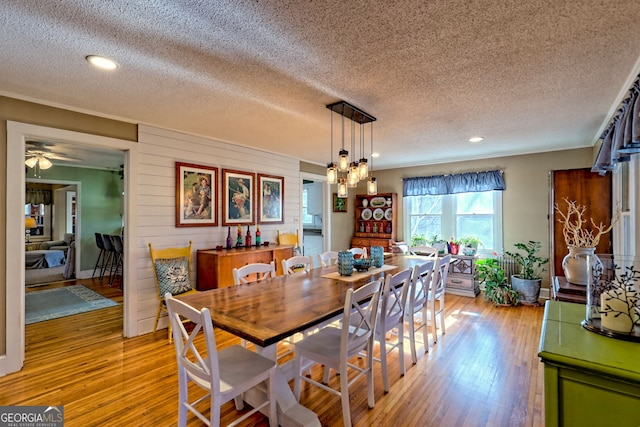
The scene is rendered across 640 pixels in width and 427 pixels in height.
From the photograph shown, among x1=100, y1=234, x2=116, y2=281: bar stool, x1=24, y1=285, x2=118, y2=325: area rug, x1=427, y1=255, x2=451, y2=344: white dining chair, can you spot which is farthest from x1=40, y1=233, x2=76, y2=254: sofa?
x1=427, y1=255, x2=451, y2=344: white dining chair

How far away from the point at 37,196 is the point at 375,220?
8.84 meters

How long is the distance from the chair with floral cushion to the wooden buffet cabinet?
0.63ft

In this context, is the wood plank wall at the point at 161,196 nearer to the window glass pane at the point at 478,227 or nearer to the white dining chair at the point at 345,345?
the white dining chair at the point at 345,345

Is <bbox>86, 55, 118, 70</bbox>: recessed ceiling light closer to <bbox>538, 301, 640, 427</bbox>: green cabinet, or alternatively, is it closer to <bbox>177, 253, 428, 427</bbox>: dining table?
<bbox>177, 253, 428, 427</bbox>: dining table

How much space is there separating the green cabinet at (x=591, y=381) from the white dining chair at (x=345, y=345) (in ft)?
3.13

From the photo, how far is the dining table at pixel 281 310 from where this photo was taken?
1580 mm

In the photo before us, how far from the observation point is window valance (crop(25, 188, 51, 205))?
7.93 meters

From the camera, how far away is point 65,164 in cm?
615

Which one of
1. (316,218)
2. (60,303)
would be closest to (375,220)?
(316,218)

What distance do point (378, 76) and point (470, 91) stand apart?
85 cm

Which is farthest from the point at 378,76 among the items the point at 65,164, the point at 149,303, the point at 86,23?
the point at 65,164

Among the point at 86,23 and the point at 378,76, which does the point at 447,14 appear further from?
the point at 86,23

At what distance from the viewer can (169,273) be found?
3.43m

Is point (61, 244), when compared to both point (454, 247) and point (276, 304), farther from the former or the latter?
point (454, 247)
